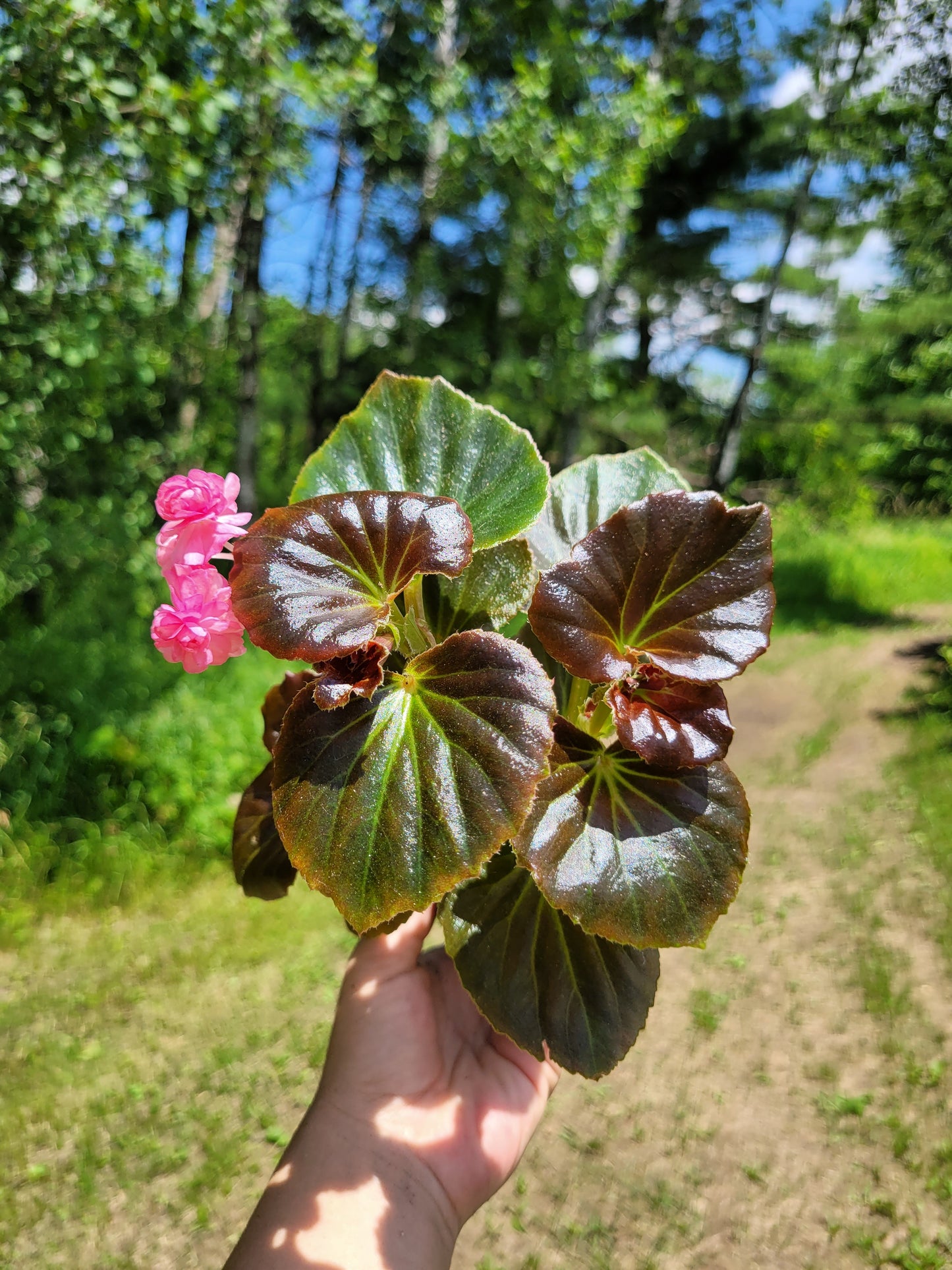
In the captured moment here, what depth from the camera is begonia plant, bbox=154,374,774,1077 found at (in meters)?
0.45

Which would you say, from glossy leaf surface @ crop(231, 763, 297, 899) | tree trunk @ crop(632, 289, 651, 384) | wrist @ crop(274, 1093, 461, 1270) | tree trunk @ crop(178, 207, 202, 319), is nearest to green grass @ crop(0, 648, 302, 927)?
tree trunk @ crop(178, 207, 202, 319)

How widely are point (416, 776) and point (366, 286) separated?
6.58m

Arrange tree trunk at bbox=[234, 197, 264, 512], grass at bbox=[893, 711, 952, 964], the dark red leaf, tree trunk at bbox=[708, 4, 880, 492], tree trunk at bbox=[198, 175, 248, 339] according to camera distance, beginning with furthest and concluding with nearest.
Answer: tree trunk at bbox=[708, 4, 880, 492] → tree trunk at bbox=[234, 197, 264, 512] → tree trunk at bbox=[198, 175, 248, 339] → grass at bbox=[893, 711, 952, 964] → the dark red leaf

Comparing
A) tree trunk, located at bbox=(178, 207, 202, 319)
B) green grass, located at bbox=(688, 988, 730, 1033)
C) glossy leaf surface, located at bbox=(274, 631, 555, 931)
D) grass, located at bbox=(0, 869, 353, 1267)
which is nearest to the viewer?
glossy leaf surface, located at bbox=(274, 631, 555, 931)

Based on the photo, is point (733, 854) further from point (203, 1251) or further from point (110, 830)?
point (110, 830)

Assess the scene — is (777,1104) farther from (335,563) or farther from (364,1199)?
(335,563)

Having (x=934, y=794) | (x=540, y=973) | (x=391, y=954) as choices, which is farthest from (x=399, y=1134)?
(x=934, y=794)

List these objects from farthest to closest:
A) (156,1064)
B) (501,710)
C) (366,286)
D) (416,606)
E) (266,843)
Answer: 1. (366,286)
2. (156,1064)
3. (266,843)
4. (416,606)
5. (501,710)

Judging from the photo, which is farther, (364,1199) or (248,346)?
(248,346)

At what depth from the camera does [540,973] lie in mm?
599

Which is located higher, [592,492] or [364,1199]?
[592,492]

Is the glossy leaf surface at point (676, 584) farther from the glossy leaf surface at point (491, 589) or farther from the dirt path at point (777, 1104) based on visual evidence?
the dirt path at point (777, 1104)

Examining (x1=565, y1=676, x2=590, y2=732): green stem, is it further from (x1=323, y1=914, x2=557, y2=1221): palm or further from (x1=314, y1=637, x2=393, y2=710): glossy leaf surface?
(x1=323, y1=914, x2=557, y2=1221): palm

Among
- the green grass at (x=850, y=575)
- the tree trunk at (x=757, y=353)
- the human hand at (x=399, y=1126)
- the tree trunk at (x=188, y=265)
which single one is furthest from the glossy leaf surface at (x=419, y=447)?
the tree trunk at (x=757, y=353)
